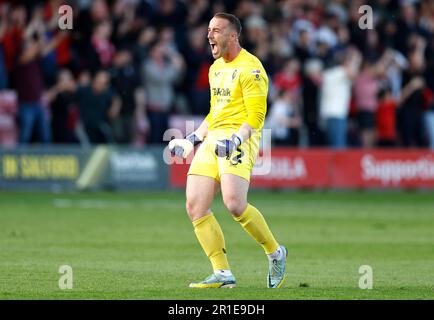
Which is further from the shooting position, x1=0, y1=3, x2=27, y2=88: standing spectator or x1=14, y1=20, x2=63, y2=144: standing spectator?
x1=0, y1=3, x2=27, y2=88: standing spectator

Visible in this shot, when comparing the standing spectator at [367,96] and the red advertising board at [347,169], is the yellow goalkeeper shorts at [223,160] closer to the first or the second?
the red advertising board at [347,169]

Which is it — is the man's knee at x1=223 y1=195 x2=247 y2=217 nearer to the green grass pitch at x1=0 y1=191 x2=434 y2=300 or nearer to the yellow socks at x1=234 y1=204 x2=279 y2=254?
the yellow socks at x1=234 y1=204 x2=279 y2=254

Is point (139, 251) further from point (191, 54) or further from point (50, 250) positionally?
point (191, 54)

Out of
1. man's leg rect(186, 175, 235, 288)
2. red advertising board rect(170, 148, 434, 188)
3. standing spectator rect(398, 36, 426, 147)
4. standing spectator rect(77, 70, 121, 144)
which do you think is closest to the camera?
man's leg rect(186, 175, 235, 288)

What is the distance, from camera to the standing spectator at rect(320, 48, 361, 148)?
88.2 feet

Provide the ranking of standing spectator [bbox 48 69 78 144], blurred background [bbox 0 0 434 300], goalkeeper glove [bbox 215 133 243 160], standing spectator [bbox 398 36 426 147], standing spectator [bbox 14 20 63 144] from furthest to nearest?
standing spectator [bbox 398 36 426 147] < standing spectator [bbox 48 69 78 144] < standing spectator [bbox 14 20 63 144] < blurred background [bbox 0 0 434 300] < goalkeeper glove [bbox 215 133 243 160]

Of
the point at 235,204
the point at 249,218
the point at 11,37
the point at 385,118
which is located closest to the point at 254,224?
the point at 249,218

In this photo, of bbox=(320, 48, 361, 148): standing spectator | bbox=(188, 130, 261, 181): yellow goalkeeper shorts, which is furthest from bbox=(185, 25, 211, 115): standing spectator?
bbox=(188, 130, 261, 181): yellow goalkeeper shorts

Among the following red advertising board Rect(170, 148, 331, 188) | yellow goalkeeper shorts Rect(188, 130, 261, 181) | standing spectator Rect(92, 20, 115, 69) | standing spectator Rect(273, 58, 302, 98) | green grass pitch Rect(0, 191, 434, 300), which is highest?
standing spectator Rect(92, 20, 115, 69)

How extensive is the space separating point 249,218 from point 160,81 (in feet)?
49.8

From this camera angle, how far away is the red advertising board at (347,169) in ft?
88.5

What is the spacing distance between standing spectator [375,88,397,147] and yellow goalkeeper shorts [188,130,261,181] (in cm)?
1744

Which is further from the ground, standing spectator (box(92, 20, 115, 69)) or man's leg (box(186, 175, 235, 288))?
standing spectator (box(92, 20, 115, 69))

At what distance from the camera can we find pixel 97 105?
83.4 ft
